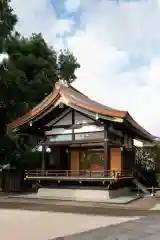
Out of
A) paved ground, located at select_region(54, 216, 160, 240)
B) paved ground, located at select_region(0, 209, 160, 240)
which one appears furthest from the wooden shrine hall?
paved ground, located at select_region(54, 216, 160, 240)

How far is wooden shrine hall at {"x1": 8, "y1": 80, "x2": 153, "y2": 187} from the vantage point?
669 inches

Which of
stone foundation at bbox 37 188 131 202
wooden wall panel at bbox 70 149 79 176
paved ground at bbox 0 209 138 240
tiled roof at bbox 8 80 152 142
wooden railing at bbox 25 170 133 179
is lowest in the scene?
stone foundation at bbox 37 188 131 202

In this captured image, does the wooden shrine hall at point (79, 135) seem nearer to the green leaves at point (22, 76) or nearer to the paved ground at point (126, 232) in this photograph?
the green leaves at point (22, 76)

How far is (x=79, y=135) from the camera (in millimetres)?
18062

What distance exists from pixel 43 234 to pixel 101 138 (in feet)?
33.5

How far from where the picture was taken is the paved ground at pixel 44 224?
7297mm

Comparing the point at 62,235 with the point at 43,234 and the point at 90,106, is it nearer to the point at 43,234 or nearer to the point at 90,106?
the point at 43,234

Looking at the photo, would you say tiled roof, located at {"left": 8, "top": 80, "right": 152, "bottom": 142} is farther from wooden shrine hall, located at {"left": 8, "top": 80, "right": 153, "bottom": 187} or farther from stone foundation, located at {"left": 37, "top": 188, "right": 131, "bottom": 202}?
stone foundation, located at {"left": 37, "top": 188, "right": 131, "bottom": 202}

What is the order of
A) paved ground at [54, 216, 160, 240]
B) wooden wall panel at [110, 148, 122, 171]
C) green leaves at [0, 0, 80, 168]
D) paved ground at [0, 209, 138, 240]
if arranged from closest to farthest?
1. paved ground at [54, 216, 160, 240]
2. paved ground at [0, 209, 138, 240]
3. wooden wall panel at [110, 148, 122, 171]
4. green leaves at [0, 0, 80, 168]

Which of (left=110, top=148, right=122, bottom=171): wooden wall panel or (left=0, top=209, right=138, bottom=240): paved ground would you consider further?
(left=110, top=148, right=122, bottom=171): wooden wall panel

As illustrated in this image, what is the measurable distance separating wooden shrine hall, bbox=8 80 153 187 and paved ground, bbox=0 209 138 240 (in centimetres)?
613

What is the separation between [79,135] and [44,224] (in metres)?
9.56

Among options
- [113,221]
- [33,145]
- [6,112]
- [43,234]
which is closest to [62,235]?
[43,234]

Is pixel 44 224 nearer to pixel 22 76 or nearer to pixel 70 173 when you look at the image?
pixel 70 173
